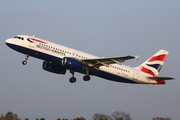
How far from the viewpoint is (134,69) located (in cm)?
6444

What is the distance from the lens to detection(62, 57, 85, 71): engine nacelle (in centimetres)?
5888

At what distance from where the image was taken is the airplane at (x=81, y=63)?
58500 mm

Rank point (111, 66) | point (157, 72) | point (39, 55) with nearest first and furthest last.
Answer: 1. point (39, 55)
2. point (111, 66)
3. point (157, 72)

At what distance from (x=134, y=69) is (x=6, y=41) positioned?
57.3ft

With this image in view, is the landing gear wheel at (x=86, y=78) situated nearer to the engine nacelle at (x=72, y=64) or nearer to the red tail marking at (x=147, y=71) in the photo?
the engine nacelle at (x=72, y=64)

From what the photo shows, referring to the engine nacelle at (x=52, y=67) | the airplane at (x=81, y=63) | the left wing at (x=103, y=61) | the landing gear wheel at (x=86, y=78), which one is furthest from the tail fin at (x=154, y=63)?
the engine nacelle at (x=52, y=67)

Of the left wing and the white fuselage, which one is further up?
the white fuselage

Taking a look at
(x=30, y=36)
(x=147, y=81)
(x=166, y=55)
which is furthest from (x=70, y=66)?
(x=166, y=55)

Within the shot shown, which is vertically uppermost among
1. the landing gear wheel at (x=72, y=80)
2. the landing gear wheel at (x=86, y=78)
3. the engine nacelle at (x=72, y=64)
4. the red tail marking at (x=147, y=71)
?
the red tail marking at (x=147, y=71)

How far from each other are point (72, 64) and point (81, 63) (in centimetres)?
143

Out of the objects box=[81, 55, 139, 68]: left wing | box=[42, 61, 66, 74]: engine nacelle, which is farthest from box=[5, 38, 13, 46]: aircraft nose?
box=[81, 55, 139, 68]: left wing

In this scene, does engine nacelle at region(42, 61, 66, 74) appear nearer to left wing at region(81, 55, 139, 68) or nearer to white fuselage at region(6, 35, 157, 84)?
white fuselage at region(6, 35, 157, 84)

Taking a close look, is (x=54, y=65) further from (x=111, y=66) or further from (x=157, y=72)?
(x=157, y=72)

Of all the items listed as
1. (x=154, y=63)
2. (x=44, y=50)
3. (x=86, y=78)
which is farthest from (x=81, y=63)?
(x=154, y=63)
